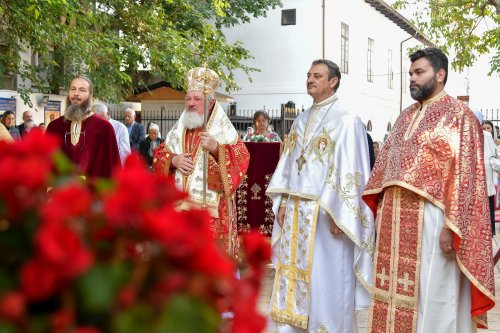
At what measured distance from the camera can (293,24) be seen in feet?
91.2

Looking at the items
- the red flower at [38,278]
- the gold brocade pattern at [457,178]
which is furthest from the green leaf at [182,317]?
the gold brocade pattern at [457,178]

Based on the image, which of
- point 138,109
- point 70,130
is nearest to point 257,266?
point 70,130

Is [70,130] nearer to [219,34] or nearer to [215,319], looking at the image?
[215,319]

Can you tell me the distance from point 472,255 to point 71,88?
3082 millimetres

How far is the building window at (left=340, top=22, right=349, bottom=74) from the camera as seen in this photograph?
1194 inches

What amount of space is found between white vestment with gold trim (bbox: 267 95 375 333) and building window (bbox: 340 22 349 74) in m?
25.7

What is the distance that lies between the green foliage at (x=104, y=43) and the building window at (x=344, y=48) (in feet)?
45.9

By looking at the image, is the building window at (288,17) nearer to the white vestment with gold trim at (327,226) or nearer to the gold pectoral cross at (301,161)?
the white vestment with gold trim at (327,226)

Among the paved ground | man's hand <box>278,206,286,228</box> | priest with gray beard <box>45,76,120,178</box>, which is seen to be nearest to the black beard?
man's hand <box>278,206,286,228</box>

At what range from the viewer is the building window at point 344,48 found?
30.3 meters

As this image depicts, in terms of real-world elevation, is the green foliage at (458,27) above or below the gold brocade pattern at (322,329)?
above

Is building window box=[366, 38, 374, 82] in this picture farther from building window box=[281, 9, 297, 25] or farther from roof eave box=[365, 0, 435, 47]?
building window box=[281, 9, 297, 25]

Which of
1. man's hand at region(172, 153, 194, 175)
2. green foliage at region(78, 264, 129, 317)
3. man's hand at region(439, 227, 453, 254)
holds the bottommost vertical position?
man's hand at region(439, 227, 453, 254)

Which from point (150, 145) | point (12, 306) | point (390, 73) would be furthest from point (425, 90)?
point (390, 73)
